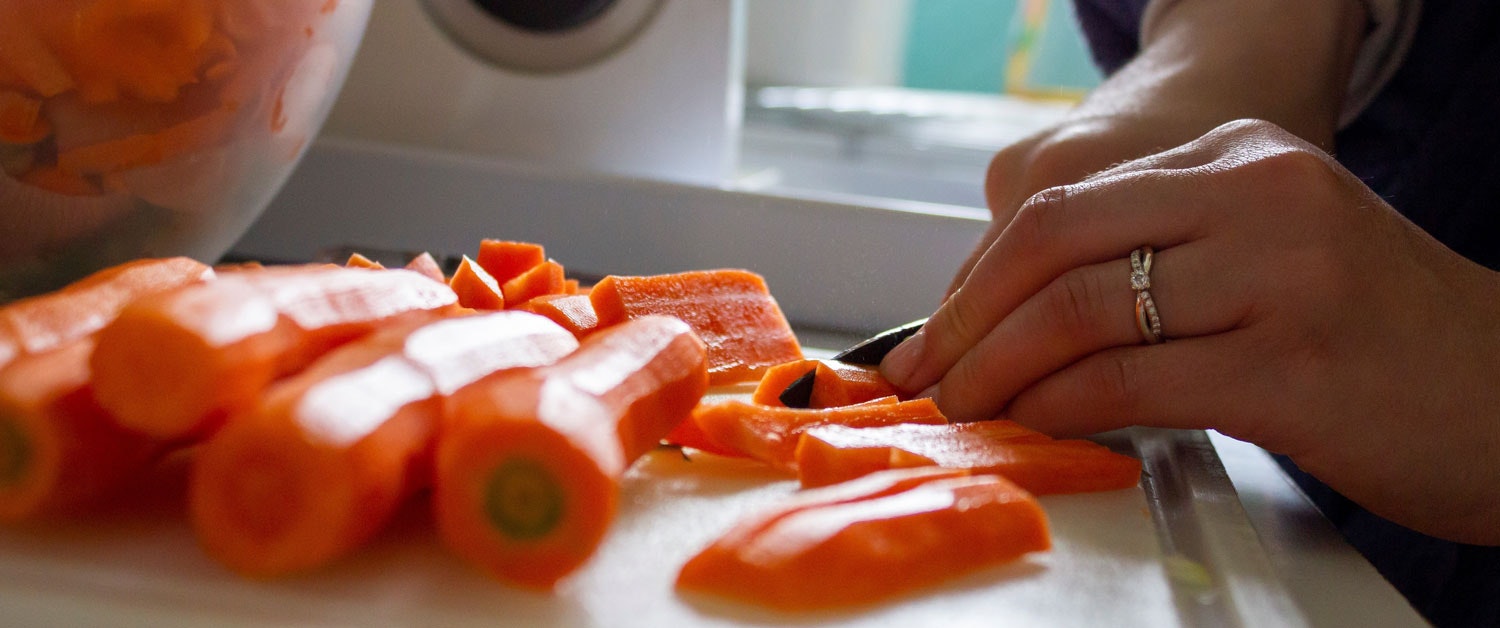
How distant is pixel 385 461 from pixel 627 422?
136 millimetres

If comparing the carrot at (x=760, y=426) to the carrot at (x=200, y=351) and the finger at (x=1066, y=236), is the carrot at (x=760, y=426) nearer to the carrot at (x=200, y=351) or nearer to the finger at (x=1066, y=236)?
the finger at (x=1066, y=236)

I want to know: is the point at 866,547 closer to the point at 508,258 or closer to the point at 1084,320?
the point at 1084,320

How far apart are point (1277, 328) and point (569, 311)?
48 centimetres

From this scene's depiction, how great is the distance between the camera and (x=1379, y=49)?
4.26 ft

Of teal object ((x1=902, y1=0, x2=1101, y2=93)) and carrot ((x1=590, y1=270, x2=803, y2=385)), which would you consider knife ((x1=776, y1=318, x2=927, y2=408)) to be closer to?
carrot ((x1=590, y1=270, x2=803, y2=385))

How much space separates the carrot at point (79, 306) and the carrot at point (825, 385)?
38 cm

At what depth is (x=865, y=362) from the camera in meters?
0.85

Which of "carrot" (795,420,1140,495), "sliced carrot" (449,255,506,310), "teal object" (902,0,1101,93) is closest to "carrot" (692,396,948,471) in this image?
"carrot" (795,420,1140,495)

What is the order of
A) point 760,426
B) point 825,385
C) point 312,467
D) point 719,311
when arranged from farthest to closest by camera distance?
point 719,311 → point 825,385 → point 760,426 → point 312,467

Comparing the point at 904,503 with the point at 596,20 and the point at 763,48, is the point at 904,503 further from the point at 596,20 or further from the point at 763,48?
the point at 763,48

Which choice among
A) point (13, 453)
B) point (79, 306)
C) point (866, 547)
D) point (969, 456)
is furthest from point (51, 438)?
point (969, 456)

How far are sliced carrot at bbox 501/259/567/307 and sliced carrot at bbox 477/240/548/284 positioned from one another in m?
0.08

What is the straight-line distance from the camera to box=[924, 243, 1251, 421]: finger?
2.32 ft

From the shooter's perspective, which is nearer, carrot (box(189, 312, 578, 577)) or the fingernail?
carrot (box(189, 312, 578, 577))
